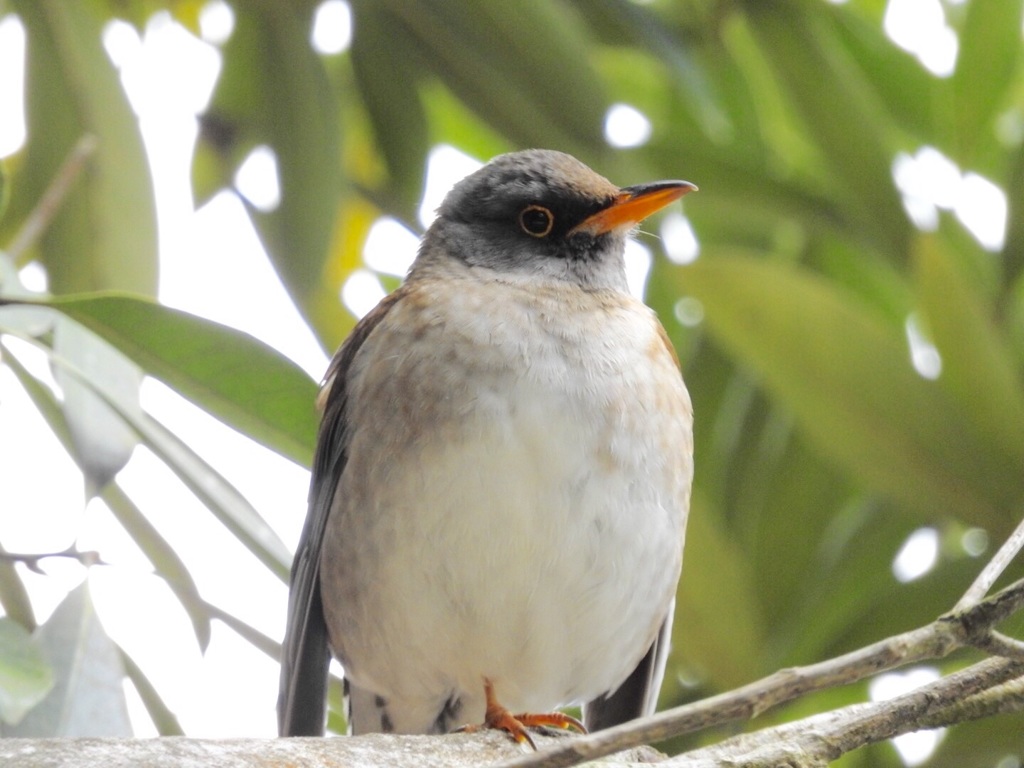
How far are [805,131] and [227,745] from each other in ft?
12.2

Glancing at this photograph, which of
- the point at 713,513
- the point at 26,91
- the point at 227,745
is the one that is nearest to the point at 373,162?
the point at 26,91

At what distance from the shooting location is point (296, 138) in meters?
5.11

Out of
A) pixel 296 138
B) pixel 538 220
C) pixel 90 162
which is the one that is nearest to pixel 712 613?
pixel 538 220

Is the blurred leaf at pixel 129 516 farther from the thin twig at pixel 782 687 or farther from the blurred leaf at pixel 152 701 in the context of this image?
the thin twig at pixel 782 687

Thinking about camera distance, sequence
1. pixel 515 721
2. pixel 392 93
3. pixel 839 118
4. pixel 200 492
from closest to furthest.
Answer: pixel 200 492 < pixel 515 721 < pixel 839 118 < pixel 392 93

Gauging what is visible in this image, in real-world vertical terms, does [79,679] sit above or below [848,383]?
below

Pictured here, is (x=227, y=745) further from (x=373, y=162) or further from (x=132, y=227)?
(x=373, y=162)

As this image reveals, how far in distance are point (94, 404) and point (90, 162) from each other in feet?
5.37

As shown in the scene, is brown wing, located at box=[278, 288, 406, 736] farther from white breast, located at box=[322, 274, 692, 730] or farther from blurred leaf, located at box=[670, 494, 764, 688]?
blurred leaf, located at box=[670, 494, 764, 688]

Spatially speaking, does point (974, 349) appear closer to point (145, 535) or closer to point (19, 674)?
point (145, 535)

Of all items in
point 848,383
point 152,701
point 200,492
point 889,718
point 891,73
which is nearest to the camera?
point 889,718

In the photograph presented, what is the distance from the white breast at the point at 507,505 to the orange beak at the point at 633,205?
41 cm

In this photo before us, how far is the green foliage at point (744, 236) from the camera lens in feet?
14.6

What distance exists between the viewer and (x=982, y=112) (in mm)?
4871
